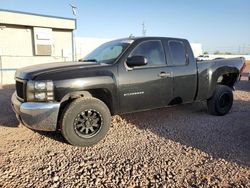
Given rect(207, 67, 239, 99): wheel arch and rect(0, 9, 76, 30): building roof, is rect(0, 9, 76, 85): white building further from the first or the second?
rect(207, 67, 239, 99): wheel arch

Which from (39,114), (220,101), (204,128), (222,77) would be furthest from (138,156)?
(222,77)

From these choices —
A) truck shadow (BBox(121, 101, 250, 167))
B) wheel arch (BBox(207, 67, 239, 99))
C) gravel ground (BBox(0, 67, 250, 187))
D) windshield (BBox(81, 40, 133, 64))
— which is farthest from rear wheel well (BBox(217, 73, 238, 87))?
windshield (BBox(81, 40, 133, 64))

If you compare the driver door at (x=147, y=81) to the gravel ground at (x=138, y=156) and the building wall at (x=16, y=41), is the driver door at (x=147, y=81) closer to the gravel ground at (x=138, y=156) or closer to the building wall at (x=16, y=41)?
the gravel ground at (x=138, y=156)

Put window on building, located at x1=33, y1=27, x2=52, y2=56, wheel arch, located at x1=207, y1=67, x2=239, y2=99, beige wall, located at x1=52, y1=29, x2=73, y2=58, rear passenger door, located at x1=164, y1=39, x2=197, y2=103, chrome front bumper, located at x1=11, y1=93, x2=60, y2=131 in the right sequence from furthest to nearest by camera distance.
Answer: beige wall, located at x1=52, y1=29, x2=73, y2=58 → window on building, located at x1=33, y1=27, x2=52, y2=56 → wheel arch, located at x1=207, y1=67, x2=239, y2=99 → rear passenger door, located at x1=164, y1=39, x2=197, y2=103 → chrome front bumper, located at x1=11, y1=93, x2=60, y2=131

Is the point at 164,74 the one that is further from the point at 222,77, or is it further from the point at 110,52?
the point at 222,77

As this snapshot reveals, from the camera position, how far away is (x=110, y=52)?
16.2 ft

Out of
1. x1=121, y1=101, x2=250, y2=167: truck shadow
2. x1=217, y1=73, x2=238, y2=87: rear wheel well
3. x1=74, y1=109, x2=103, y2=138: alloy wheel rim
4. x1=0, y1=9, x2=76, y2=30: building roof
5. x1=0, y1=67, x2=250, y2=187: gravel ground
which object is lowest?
x1=0, y1=67, x2=250, y2=187: gravel ground

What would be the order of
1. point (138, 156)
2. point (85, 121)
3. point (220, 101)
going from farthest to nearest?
point (220, 101) → point (85, 121) → point (138, 156)

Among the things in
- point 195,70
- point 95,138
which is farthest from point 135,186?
point 195,70

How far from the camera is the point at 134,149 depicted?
4.02 m

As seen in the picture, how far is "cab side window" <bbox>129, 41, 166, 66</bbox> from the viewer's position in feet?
15.8

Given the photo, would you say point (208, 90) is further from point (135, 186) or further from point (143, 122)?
point (135, 186)

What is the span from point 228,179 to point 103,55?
3.21 metres

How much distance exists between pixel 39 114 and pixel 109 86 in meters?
1.25
